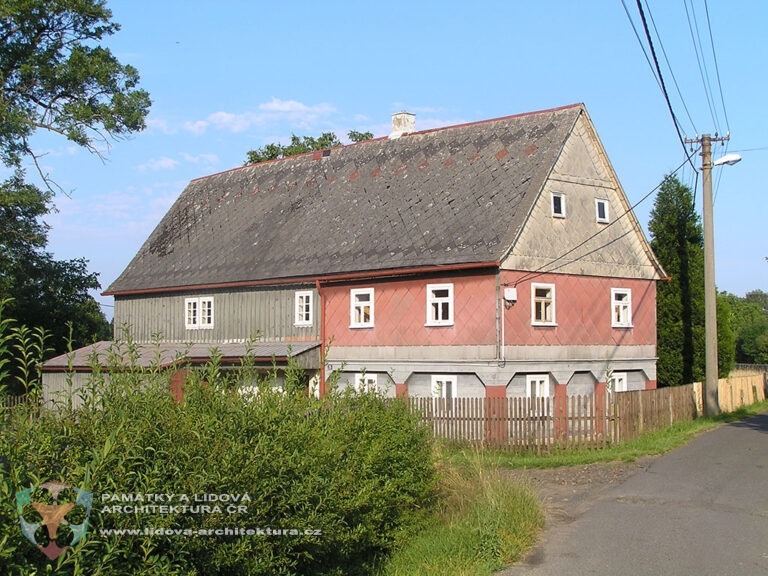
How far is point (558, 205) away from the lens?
2611cm

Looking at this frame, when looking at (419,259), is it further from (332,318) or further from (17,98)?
(17,98)

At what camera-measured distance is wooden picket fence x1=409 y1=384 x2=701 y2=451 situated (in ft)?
67.4

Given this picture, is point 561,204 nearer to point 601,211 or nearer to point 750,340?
point 601,211

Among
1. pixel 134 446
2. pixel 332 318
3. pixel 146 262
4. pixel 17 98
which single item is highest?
pixel 17 98

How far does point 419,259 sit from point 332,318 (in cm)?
385

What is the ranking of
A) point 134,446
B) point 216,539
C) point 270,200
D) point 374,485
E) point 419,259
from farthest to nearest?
point 270,200
point 419,259
point 374,485
point 216,539
point 134,446

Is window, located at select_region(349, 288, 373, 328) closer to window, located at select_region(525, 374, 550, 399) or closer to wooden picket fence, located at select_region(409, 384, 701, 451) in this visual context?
window, located at select_region(525, 374, 550, 399)

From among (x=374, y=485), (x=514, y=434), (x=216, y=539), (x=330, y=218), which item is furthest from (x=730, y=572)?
(x=330, y=218)

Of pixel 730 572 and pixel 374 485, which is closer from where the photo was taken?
pixel 374 485

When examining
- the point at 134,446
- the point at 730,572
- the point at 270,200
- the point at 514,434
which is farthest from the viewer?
the point at 270,200

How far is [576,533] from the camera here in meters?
11.3

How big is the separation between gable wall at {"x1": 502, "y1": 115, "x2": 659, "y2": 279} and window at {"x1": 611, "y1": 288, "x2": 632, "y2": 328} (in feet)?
1.89

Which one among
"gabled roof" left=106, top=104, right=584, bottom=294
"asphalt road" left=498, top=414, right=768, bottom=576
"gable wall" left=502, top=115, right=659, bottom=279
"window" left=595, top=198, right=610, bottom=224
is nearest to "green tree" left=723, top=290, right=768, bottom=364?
"gable wall" left=502, top=115, right=659, bottom=279

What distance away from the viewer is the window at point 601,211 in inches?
1088
